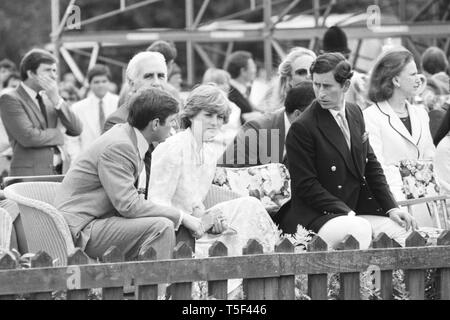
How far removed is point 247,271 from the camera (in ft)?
20.5

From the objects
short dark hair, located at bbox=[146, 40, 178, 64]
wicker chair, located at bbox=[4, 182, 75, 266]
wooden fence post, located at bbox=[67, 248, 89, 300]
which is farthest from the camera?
short dark hair, located at bbox=[146, 40, 178, 64]

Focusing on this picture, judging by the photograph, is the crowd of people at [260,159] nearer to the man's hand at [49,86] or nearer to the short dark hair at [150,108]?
the short dark hair at [150,108]

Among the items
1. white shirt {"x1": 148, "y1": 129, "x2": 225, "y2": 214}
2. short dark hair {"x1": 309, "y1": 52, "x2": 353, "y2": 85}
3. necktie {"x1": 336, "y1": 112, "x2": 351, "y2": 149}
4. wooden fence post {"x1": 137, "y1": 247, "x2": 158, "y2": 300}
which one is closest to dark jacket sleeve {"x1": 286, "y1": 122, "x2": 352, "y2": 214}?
necktie {"x1": 336, "y1": 112, "x2": 351, "y2": 149}

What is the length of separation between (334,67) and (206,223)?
4.10 feet

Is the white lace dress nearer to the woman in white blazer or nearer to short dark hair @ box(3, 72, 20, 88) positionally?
the woman in white blazer

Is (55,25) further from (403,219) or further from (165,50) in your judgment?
(403,219)

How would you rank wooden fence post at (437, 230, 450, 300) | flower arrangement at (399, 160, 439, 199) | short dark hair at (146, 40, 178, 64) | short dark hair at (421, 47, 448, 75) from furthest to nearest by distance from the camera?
short dark hair at (421, 47, 448, 75) → short dark hair at (146, 40, 178, 64) → flower arrangement at (399, 160, 439, 199) → wooden fence post at (437, 230, 450, 300)

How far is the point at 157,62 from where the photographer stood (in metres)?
8.99

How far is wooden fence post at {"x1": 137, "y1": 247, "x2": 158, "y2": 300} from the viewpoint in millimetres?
6027

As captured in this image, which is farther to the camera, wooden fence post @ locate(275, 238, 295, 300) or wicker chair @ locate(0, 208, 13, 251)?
wicker chair @ locate(0, 208, 13, 251)

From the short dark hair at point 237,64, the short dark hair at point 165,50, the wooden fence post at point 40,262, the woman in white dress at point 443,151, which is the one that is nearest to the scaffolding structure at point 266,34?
the short dark hair at point 237,64

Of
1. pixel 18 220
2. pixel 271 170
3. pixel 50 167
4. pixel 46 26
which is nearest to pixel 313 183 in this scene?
pixel 271 170

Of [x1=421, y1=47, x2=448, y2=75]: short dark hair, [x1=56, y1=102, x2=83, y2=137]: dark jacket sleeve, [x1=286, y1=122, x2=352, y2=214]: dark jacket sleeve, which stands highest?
[x1=421, y1=47, x2=448, y2=75]: short dark hair
